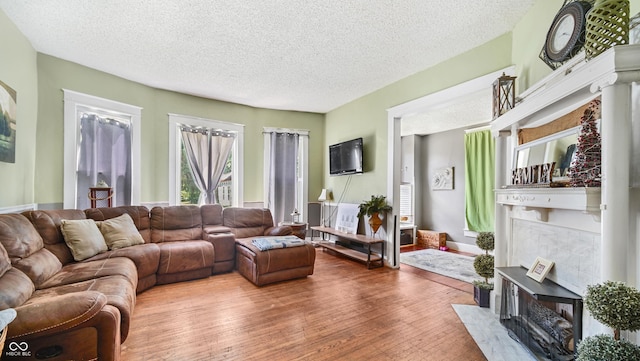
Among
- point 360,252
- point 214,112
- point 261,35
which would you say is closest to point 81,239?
point 261,35

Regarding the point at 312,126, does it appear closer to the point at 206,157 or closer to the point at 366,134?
the point at 366,134

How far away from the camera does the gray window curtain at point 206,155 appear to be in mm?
4867

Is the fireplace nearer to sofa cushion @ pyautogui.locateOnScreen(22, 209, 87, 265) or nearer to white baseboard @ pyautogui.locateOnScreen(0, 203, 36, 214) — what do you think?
sofa cushion @ pyautogui.locateOnScreen(22, 209, 87, 265)

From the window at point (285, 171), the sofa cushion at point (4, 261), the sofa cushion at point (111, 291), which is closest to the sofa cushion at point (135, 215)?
the sofa cushion at point (111, 291)

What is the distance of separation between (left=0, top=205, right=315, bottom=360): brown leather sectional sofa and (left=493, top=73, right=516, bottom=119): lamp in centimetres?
273

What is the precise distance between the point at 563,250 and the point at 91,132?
5544mm

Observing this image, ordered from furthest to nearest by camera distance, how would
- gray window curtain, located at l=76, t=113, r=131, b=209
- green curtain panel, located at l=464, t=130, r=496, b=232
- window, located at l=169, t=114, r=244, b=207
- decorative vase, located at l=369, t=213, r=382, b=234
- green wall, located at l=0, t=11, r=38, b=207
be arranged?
1. green curtain panel, located at l=464, t=130, r=496, b=232
2. window, located at l=169, t=114, r=244, b=207
3. decorative vase, located at l=369, t=213, r=382, b=234
4. gray window curtain, located at l=76, t=113, r=131, b=209
5. green wall, located at l=0, t=11, r=38, b=207

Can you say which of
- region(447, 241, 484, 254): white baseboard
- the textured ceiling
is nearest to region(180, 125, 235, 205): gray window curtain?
the textured ceiling

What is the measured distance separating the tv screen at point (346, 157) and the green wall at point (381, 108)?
14 centimetres

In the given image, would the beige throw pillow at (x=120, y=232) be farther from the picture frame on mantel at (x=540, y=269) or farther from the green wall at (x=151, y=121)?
the picture frame on mantel at (x=540, y=269)

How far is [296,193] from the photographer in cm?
592

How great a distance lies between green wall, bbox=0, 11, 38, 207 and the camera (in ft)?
8.61

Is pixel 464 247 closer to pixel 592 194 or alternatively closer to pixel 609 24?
pixel 592 194

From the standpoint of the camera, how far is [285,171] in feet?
19.0
